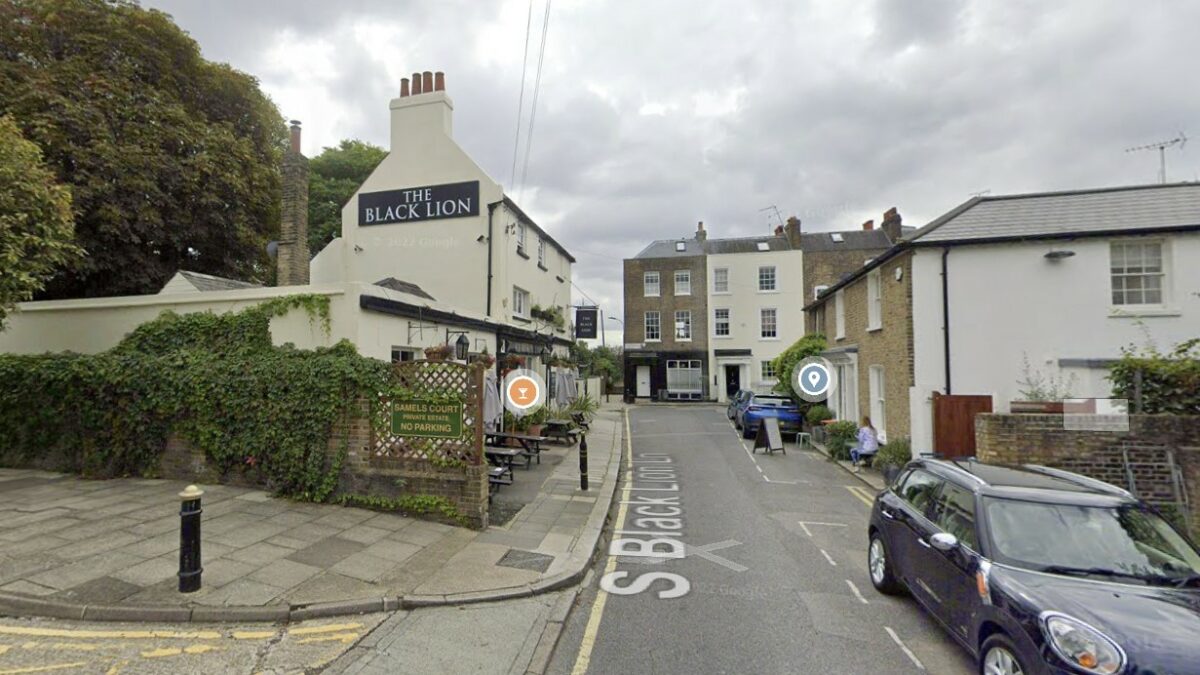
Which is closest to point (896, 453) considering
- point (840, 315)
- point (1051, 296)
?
point (1051, 296)

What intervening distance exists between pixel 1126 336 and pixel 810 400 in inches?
364

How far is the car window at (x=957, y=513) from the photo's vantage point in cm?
413

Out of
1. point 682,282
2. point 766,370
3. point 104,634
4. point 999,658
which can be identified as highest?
point 682,282

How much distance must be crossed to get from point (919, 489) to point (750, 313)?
29.5 meters

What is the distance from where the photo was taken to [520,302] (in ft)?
65.0

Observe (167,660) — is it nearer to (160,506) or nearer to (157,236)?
(160,506)

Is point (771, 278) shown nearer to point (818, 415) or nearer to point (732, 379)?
point (732, 379)

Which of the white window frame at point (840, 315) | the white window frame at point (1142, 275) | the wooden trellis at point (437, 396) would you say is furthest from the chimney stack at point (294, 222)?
the white window frame at point (1142, 275)

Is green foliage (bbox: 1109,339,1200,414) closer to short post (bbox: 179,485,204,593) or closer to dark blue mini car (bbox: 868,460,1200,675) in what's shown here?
dark blue mini car (bbox: 868,460,1200,675)

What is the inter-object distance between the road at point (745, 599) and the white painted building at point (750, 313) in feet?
77.8

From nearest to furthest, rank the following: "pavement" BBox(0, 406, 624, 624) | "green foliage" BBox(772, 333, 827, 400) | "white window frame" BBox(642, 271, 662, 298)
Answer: "pavement" BBox(0, 406, 624, 624), "green foliage" BBox(772, 333, 827, 400), "white window frame" BBox(642, 271, 662, 298)

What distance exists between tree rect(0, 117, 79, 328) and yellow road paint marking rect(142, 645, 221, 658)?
7719mm

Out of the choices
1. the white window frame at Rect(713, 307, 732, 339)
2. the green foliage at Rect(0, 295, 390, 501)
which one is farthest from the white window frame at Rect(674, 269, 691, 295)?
the green foliage at Rect(0, 295, 390, 501)

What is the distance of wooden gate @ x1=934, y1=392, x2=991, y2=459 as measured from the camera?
10.8 meters
